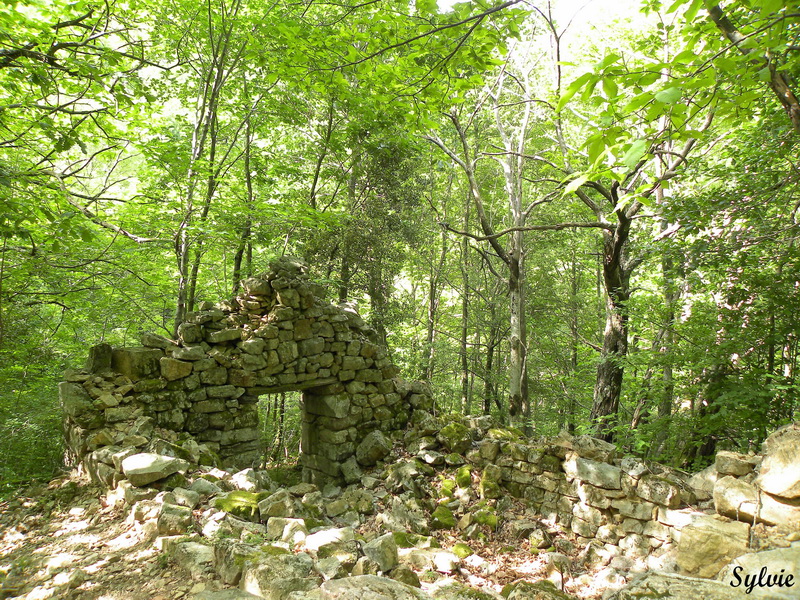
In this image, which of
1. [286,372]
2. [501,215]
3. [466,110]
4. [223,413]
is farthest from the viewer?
[501,215]

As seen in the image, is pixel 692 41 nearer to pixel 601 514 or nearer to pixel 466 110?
pixel 601 514

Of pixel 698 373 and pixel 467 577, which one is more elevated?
pixel 698 373

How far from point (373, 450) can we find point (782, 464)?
4.59 metres

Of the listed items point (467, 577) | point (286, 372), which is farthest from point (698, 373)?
point (286, 372)

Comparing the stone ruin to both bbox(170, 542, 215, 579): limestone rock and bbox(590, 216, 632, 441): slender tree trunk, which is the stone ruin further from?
bbox(590, 216, 632, 441): slender tree trunk

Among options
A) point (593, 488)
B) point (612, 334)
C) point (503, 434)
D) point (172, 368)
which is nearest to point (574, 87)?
point (593, 488)

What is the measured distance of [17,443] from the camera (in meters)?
4.80

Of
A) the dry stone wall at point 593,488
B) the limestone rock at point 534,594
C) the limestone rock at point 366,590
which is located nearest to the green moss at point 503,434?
the dry stone wall at point 593,488

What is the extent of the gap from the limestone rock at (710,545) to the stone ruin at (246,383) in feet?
13.7

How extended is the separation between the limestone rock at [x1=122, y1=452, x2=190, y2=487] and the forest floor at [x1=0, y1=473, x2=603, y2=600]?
0.21 m

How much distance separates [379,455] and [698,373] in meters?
4.58

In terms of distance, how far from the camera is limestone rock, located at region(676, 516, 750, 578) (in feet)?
8.19

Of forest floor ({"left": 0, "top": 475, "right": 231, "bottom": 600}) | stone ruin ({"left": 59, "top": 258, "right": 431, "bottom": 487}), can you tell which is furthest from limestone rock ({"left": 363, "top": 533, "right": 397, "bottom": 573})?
stone ruin ({"left": 59, "top": 258, "right": 431, "bottom": 487})

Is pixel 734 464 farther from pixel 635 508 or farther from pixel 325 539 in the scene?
pixel 325 539
